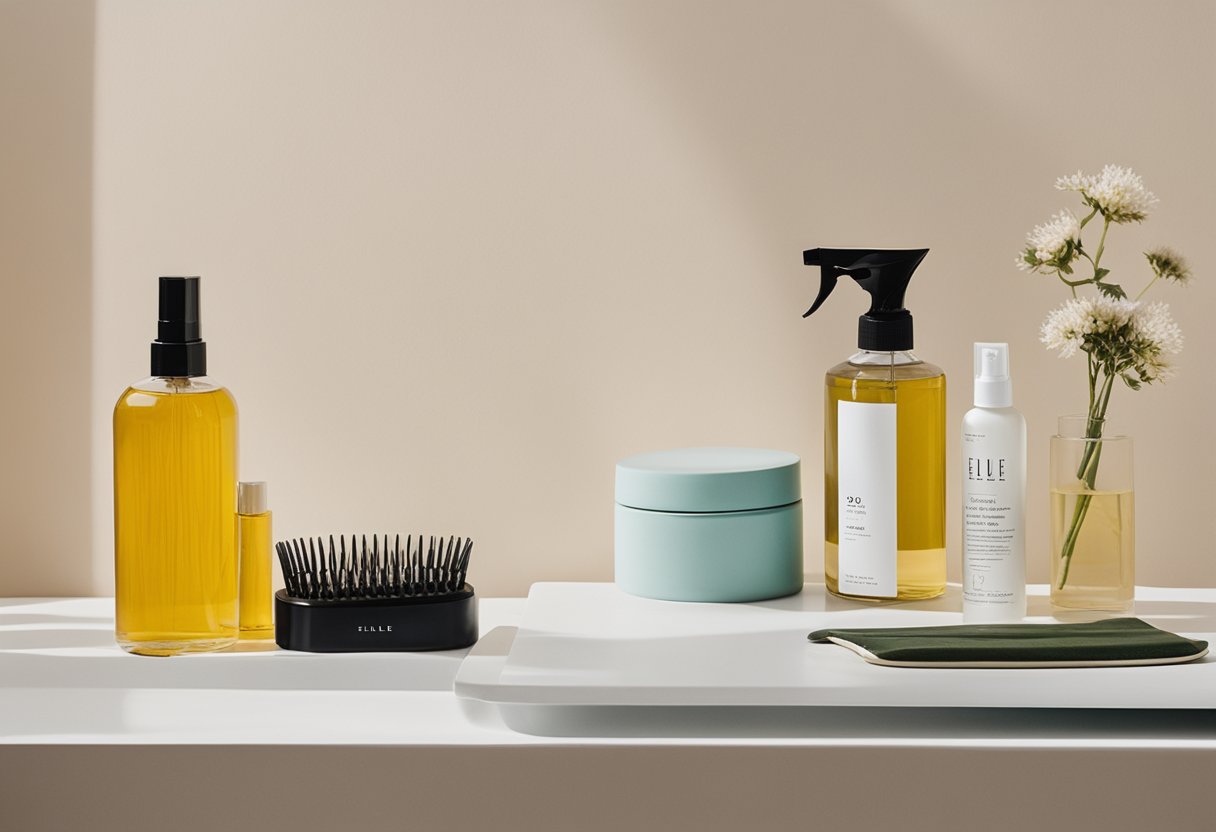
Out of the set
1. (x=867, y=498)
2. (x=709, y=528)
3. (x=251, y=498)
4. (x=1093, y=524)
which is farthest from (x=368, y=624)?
(x=1093, y=524)

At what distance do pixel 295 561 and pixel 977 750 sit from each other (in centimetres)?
43

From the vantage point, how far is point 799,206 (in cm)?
93

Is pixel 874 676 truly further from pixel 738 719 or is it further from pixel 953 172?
pixel 953 172

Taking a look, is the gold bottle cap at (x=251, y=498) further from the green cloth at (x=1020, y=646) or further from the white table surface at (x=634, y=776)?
the green cloth at (x=1020, y=646)

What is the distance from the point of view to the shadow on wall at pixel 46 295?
3.05ft

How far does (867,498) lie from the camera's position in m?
0.81

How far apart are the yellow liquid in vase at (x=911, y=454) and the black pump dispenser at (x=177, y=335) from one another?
1.36 ft

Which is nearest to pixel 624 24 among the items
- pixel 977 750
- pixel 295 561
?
pixel 295 561

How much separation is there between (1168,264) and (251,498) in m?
0.63

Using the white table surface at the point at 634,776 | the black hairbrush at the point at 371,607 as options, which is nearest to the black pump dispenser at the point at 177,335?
the black hairbrush at the point at 371,607

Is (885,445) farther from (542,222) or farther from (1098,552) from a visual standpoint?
(542,222)

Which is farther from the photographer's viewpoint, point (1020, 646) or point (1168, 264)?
point (1168, 264)

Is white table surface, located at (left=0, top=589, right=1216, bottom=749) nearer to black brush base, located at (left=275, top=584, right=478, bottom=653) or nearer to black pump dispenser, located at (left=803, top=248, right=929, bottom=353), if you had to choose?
black brush base, located at (left=275, top=584, right=478, bottom=653)

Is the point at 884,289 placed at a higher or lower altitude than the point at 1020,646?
higher
